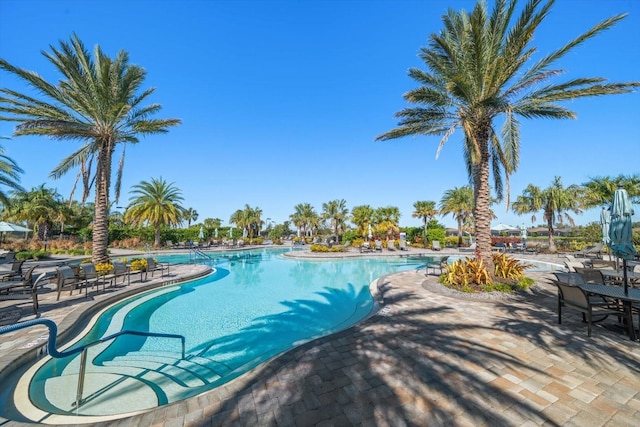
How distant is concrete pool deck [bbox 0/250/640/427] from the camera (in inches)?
104

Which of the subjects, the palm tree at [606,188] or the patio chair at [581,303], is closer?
the patio chair at [581,303]

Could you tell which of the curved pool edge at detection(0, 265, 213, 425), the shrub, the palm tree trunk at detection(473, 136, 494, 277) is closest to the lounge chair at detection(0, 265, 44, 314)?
the curved pool edge at detection(0, 265, 213, 425)

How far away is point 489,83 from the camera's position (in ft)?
26.8

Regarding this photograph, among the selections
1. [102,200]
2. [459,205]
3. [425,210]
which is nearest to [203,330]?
[102,200]

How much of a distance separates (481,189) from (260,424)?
30.2ft

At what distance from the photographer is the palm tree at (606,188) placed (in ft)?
58.0

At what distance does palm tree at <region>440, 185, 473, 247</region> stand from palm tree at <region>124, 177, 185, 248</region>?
102 feet

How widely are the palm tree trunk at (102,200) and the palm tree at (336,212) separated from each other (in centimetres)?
3295

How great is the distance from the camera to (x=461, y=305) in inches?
262

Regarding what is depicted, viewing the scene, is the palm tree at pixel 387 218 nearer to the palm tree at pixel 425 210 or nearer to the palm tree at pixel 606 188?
the palm tree at pixel 425 210

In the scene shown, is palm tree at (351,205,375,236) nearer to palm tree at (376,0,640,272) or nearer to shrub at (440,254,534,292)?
palm tree at (376,0,640,272)

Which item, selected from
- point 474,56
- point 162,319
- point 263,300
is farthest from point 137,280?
point 474,56

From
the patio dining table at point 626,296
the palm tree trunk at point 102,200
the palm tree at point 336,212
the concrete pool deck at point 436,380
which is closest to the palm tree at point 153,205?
the palm tree trunk at point 102,200

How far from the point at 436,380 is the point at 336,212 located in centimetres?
3934
